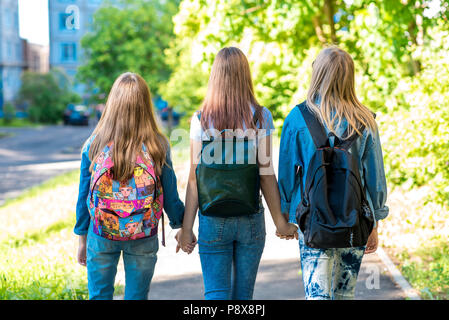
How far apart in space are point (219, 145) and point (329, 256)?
2.94ft

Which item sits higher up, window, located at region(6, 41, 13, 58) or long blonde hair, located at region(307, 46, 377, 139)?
window, located at region(6, 41, 13, 58)

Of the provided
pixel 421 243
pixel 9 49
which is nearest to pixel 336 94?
pixel 421 243

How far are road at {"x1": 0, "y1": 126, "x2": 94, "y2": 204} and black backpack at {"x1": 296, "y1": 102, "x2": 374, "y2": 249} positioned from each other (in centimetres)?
1165

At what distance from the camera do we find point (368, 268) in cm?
614

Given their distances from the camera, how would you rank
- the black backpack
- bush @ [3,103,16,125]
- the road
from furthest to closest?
bush @ [3,103,16,125] → the road → the black backpack

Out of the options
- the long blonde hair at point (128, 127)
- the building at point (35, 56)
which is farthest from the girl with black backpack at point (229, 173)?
the building at point (35, 56)

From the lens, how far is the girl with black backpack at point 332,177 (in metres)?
2.95

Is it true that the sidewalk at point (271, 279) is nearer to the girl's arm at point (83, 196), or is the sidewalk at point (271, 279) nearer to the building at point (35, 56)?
the girl's arm at point (83, 196)

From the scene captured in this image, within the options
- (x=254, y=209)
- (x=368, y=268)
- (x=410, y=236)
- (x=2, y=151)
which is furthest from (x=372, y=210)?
(x=2, y=151)

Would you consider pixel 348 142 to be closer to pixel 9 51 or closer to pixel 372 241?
pixel 372 241

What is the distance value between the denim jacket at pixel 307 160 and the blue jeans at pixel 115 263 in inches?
34.9

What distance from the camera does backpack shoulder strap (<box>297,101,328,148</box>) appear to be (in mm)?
3041

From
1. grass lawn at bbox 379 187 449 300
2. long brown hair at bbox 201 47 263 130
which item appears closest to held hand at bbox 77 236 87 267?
long brown hair at bbox 201 47 263 130

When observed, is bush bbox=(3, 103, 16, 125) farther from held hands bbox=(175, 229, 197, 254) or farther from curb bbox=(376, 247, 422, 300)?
held hands bbox=(175, 229, 197, 254)
